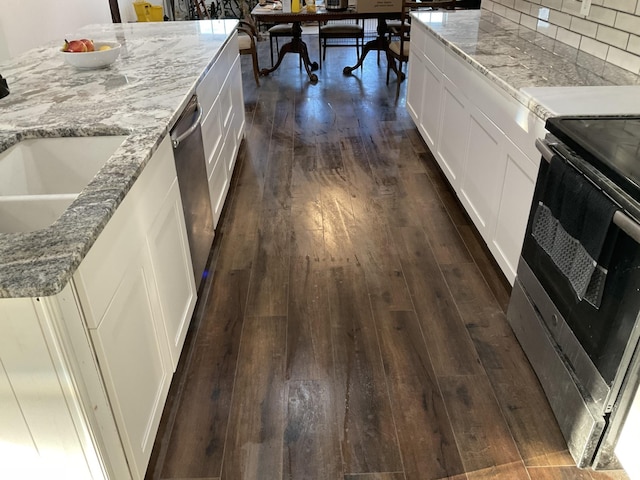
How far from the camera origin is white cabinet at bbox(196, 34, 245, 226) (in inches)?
102

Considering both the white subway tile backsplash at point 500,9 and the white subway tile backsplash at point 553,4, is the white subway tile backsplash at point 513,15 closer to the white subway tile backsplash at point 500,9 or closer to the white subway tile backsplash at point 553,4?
the white subway tile backsplash at point 500,9

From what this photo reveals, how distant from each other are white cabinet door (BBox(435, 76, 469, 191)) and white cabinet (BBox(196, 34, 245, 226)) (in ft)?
4.32

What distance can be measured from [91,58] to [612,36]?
234 cm

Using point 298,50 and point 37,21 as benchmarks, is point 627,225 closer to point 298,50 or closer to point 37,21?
point 37,21

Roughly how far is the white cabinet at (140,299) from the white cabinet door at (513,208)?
130 centimetres

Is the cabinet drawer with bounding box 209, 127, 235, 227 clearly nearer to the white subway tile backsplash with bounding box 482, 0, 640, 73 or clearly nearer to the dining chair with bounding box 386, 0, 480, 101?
the white subway tile backsplash with bounding box 482, 0, 640, 73

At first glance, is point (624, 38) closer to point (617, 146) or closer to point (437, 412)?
point (617, 146)

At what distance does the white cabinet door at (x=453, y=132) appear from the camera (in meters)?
2.79

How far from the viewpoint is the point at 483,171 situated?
247 cm

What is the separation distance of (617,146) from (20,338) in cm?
156

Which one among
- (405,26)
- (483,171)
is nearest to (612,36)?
(483,171)

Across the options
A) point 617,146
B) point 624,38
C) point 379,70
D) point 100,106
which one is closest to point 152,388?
point 100,106

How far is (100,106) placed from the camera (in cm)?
193

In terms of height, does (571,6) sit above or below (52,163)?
above
